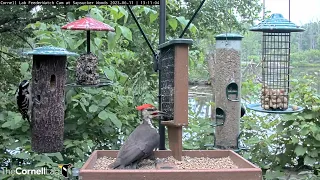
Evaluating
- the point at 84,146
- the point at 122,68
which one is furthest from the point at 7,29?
the point at 84,146

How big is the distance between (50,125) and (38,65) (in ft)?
1.51

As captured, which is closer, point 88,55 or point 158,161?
point 158,161

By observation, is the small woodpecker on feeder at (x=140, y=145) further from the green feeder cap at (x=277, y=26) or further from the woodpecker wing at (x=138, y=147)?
the green feeder cap at (x=277, y=26)

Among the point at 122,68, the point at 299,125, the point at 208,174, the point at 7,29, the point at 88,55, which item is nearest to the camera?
the point at 208,174

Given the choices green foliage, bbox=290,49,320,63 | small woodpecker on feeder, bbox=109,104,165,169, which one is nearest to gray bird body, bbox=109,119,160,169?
small woodpecker on feeder, bbox=109,104,165,169

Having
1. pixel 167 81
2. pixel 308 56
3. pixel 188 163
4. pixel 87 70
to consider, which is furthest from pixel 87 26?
pixel 308 56

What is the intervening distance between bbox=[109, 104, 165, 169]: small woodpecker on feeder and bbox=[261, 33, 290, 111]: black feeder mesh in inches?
44.7

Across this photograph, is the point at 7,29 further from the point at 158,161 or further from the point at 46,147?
the point at 158,161

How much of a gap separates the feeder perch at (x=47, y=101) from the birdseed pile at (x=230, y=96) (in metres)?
1.28

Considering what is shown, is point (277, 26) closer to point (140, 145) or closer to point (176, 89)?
point (176, 89)

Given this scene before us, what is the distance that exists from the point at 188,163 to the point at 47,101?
1.26m

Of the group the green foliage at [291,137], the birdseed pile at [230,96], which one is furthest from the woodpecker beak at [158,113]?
the green foliage at [291,137]

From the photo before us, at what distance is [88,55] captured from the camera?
3.93 meters

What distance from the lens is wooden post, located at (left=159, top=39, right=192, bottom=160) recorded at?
2.81 meters
